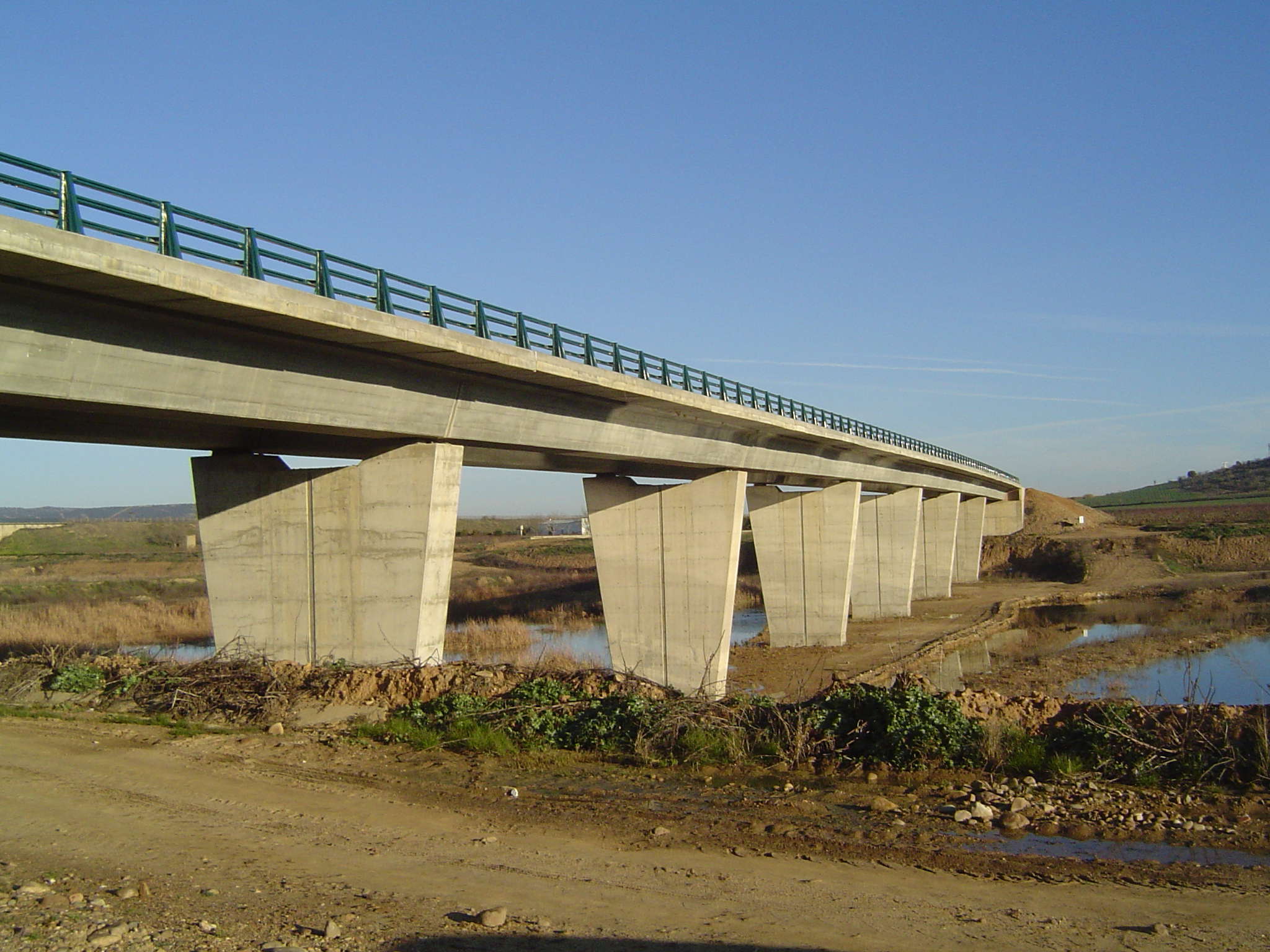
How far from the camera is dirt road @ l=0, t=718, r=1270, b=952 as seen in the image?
20.1ft

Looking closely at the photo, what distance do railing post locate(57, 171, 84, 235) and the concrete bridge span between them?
3 cm

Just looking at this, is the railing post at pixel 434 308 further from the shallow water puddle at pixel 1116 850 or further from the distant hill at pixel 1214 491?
the distant hill at pixel 1214 491

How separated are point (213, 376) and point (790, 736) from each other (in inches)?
374

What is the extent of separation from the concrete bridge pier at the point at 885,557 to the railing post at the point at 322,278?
36556 millimetres

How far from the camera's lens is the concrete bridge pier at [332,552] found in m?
18.0

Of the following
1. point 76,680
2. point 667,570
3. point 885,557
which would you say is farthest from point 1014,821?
point 885,557

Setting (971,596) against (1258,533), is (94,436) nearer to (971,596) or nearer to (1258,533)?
(971,596)

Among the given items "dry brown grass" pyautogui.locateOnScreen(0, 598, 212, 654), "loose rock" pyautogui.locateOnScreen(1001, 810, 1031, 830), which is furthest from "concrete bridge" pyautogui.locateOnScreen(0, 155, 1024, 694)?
"dry brown grass" pyautogui.locateOnScreen(0, 598, 212, 654)

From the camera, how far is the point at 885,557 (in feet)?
162

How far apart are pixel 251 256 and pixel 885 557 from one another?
133ft

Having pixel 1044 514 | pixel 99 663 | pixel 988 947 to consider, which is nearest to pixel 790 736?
pixel 988 947

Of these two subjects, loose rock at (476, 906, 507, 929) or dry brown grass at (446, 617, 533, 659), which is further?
dry brown grass at (446, 617, 533, 659)

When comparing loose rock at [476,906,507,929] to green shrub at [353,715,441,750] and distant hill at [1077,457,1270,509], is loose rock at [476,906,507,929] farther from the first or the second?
distant hill at [1077,457,1270,509]

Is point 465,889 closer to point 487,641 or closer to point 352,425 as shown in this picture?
point 352,425
